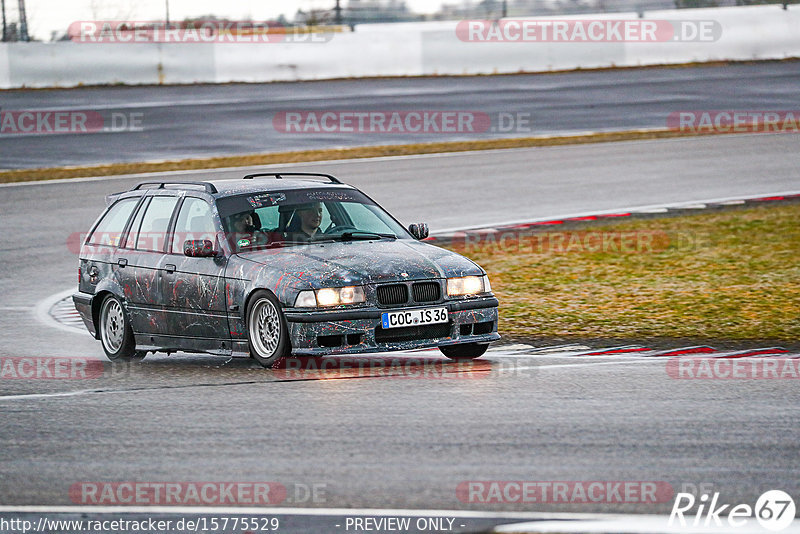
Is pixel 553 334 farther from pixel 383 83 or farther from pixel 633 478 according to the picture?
pixel 383 83

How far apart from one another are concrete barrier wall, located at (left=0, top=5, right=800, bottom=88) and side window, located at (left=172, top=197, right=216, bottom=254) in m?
26.2

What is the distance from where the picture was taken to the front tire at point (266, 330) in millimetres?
9453

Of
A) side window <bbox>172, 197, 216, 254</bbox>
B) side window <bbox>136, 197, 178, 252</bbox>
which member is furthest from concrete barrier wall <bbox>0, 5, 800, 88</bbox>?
side window <bbox>172, 197, 216, 254</bbox>

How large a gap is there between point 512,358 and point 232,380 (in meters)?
2.22

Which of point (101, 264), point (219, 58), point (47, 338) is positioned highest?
point (219, 58)

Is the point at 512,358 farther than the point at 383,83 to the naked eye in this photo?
No

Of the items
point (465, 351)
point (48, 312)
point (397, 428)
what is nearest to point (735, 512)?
point (397, 428)

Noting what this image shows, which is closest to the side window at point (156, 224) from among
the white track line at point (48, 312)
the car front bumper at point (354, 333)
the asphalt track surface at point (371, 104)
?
the white track line at point (48, 312)

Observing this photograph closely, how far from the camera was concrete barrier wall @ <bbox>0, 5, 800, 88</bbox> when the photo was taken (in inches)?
1436

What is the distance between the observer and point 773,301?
12531 mm

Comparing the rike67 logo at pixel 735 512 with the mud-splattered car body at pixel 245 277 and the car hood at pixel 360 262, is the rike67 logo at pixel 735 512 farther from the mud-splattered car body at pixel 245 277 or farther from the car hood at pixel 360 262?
the car hood at pixel 360 262

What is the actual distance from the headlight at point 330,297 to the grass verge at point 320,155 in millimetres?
15758

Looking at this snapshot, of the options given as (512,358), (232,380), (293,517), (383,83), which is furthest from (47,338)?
(383,83)

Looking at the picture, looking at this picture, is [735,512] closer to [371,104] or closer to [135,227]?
[135,227]
